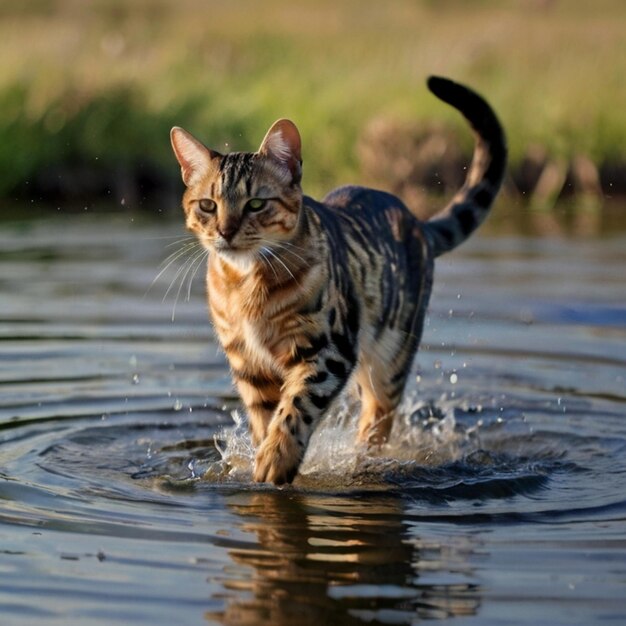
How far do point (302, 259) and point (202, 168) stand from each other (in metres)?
0.54

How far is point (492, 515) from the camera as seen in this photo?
5.83 metres

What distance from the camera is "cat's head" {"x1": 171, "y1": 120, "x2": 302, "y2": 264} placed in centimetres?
605

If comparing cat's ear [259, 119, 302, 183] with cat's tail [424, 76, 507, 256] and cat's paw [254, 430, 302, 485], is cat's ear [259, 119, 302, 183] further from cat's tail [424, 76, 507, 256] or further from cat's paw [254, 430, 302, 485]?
cat's tail [424, 76, 507, 256]

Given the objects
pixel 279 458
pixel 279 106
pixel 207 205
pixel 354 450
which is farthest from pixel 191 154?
pixel 279 106

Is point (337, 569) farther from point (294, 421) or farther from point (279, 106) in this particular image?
point (279, 106)

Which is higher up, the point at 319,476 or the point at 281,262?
the point at 281,262

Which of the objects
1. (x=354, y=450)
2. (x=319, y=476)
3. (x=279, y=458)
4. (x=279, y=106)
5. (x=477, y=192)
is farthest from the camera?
(x=279, y=106)

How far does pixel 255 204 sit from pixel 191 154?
0.39m

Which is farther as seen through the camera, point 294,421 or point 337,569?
point 294,421

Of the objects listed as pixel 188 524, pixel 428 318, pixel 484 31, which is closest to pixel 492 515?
pixel 188 524

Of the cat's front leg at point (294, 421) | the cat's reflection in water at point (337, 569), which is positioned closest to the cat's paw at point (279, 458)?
the cat's front leg at point (294, 421)

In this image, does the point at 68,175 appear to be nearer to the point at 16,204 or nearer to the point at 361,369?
the point at 16,204

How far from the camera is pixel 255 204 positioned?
609 centimetres

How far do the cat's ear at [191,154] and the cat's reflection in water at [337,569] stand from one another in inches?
51.7
